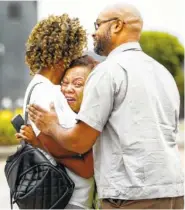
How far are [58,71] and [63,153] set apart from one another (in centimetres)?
36

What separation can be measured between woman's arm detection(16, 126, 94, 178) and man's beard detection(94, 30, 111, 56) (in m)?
0.41

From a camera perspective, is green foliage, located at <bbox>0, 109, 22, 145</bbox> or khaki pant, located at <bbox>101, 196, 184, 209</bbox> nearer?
khaki pant, located at <bbox>101, 196, 184, 209</bbox>

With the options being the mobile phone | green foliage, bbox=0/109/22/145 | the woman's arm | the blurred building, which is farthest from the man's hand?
the blurred building

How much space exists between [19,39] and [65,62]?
4.20 metres

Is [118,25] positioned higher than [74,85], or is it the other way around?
[118,25]

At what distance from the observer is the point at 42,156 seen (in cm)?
231

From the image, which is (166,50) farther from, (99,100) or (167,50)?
(99,100)

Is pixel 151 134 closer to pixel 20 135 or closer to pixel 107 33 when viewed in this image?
pixel 107 33

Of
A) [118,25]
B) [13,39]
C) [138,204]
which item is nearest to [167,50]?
[13,39]

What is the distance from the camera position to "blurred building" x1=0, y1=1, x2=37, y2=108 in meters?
6.38

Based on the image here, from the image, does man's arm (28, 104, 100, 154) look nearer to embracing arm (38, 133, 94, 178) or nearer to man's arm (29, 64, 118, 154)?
man's arm (29, 64, 118, 154)

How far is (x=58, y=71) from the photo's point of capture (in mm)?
2416

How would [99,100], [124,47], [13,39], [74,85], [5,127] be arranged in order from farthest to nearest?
[13,39], [5,127], [74,85], [124,47], [99,100]

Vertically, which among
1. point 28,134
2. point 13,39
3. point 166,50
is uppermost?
point 28,134
